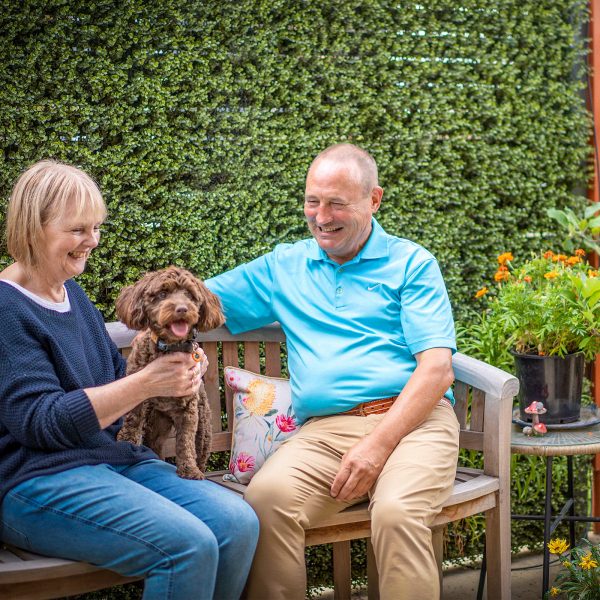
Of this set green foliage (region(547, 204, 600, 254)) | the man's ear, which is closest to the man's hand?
the man's ear

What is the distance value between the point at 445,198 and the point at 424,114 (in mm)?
443

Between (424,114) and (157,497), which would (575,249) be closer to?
(424,114)

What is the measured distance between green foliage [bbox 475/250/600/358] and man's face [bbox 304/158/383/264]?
3.09 ft

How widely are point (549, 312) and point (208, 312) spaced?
1.71m

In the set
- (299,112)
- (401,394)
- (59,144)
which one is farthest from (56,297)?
(299,112)

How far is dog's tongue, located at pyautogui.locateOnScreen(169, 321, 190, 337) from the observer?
8.58 feet

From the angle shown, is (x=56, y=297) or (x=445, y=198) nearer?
(x=56, y=297)

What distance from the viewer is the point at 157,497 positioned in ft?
8.42

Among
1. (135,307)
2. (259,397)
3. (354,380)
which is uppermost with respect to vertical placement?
(135,307)

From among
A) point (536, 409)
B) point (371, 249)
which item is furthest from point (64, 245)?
point (536, 409)

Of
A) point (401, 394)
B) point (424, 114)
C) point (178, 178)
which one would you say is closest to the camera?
point (401, 394)

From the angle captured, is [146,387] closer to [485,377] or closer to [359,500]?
[359,500]

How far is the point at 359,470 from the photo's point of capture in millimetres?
2912

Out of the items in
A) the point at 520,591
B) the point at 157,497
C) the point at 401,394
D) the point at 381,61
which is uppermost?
the point at 381,61
